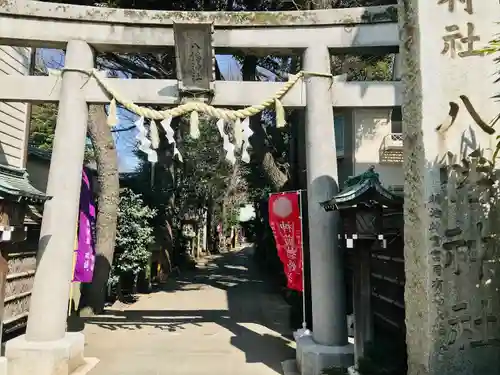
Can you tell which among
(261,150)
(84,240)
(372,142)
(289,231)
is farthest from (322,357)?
(372,142)

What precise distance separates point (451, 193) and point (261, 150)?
8325mm

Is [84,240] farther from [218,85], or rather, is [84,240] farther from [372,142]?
[372,142]

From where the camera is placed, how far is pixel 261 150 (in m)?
12.7

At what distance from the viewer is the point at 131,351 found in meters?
9.05

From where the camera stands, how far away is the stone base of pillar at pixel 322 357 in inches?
281

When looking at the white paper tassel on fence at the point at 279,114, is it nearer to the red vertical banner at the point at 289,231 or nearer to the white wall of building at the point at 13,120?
the red vertical banner at the point at 289,231

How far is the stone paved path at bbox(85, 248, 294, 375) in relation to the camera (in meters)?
8.18

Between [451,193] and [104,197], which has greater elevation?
[104,197]

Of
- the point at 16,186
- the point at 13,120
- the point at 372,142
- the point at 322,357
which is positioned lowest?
the point at 322,357

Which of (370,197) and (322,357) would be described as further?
(322,357)

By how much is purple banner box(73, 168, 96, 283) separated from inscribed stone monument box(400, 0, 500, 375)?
24.5 feet

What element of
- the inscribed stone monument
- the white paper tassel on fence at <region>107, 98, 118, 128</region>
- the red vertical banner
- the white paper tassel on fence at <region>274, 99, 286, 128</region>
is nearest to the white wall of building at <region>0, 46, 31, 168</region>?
the white paper tassel on fence at <region>107, 98, 118, 128</region>

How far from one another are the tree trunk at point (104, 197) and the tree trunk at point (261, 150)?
424 centimetres

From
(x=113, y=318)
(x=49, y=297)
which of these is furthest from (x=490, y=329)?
(x=113, y=318)
